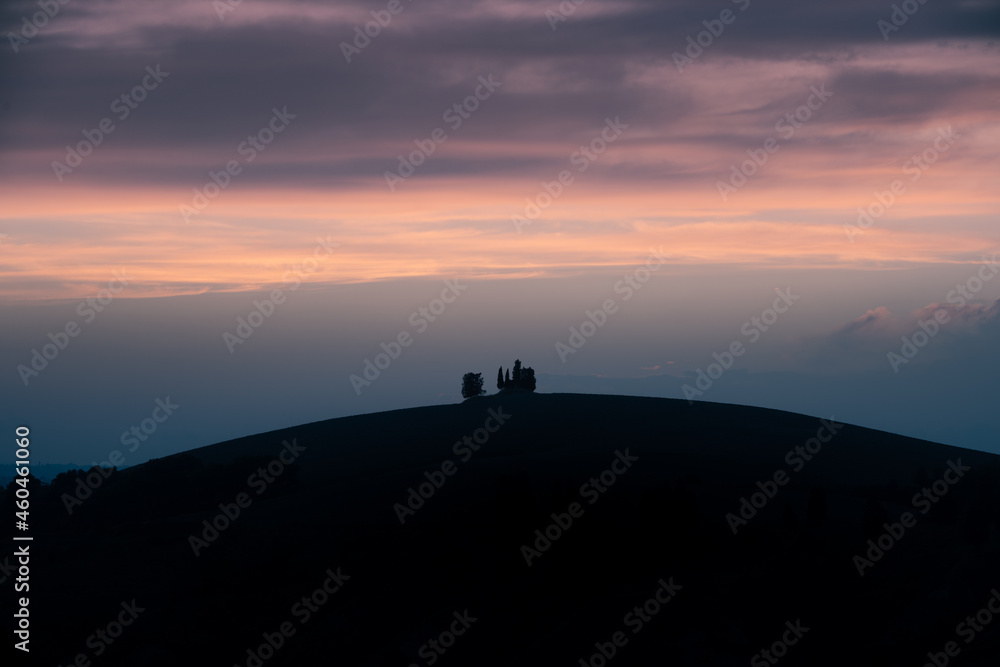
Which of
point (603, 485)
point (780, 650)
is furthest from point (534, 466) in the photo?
point (780, 650)

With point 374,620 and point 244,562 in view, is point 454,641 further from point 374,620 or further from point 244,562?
point 244,562

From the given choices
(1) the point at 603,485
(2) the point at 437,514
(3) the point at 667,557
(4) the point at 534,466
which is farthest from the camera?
(4) the point at 534,466

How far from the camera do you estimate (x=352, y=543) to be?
122 metres

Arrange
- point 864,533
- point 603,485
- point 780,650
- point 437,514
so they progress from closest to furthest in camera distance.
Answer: point 780,650
point 864,533
point 437,514
point 603,485

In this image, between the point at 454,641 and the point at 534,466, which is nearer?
the point at 454,641

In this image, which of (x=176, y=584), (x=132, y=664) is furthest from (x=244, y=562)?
(x=132, y=664)

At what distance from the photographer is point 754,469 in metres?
160

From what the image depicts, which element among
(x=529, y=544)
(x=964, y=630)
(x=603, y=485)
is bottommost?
(x=964, y=630)

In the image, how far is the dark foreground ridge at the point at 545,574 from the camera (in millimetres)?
95812

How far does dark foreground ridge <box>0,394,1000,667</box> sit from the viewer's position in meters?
95.8

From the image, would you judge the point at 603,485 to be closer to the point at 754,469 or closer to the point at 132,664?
the point at 754,469

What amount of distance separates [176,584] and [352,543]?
894 inches

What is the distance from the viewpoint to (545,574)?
354 ft

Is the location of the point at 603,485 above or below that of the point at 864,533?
above
